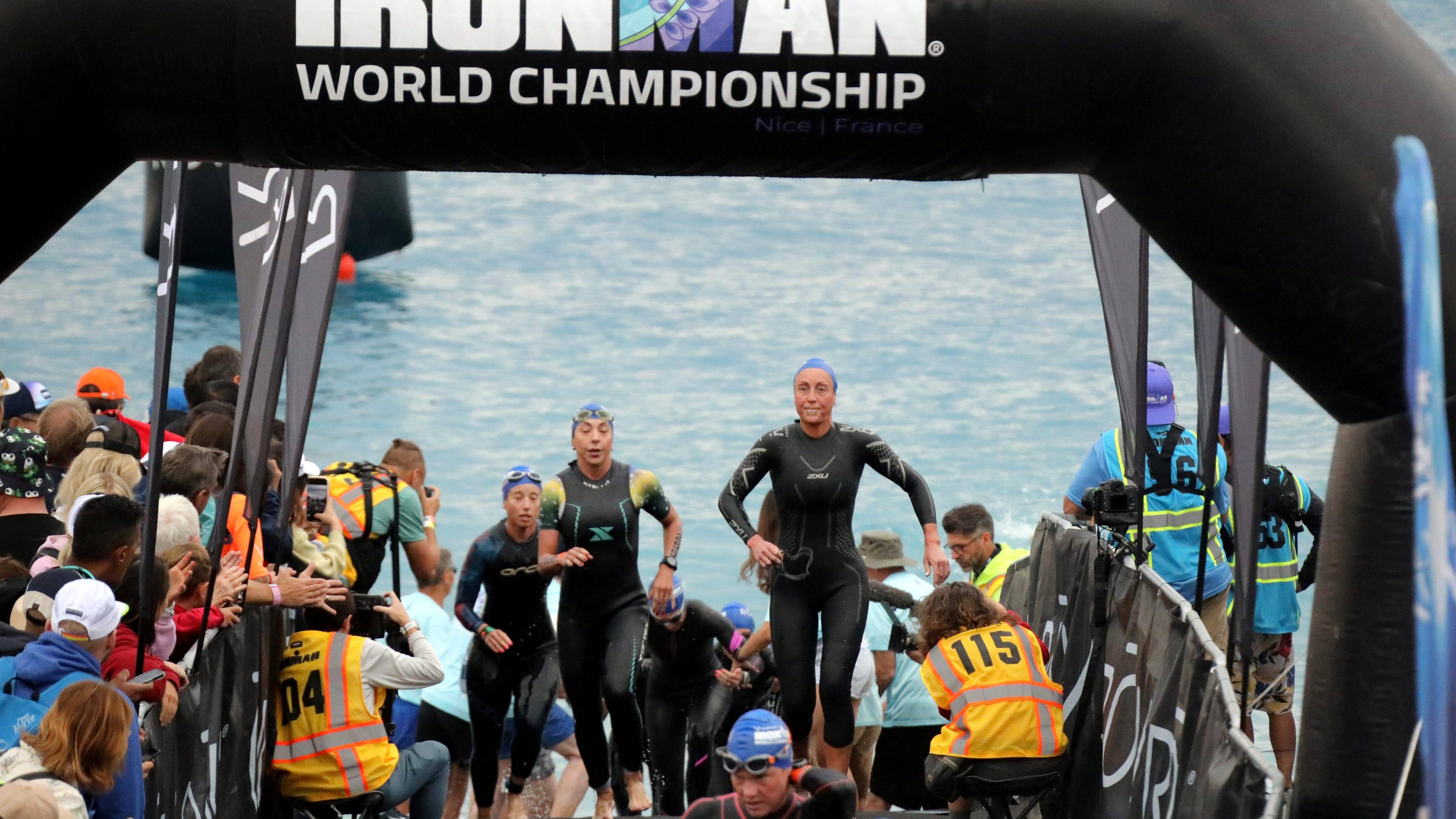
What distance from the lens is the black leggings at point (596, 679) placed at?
796 centimetres

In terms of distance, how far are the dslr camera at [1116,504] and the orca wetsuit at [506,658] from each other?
8.64ft

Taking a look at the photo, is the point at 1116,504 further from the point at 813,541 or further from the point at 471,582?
the point at 471,582

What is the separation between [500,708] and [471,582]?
614mm

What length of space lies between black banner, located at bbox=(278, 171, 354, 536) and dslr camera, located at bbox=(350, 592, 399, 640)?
401 millimetres

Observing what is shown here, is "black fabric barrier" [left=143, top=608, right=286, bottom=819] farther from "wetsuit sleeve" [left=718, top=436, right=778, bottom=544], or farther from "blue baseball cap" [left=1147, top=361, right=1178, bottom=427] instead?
"blue baseball cap" [left=1147, top=361, right=1178, bottom=427]

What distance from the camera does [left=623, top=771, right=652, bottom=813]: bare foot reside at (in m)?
7.96

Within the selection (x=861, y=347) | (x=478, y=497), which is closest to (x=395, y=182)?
(x=861, y=347)

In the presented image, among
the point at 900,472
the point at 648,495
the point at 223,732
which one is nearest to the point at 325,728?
the point at 223,732

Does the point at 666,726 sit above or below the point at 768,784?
below

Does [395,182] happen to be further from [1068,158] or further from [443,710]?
[1068,158]

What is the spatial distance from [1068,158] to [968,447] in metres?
21.3

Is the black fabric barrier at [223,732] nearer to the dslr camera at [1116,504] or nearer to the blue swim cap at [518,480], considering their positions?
the blue swim cap at [518,480]

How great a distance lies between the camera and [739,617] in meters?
8.38

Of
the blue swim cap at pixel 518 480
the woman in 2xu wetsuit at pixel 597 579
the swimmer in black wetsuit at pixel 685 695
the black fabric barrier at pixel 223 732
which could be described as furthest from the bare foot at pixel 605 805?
the black fabric barrier at pixel 223 732
